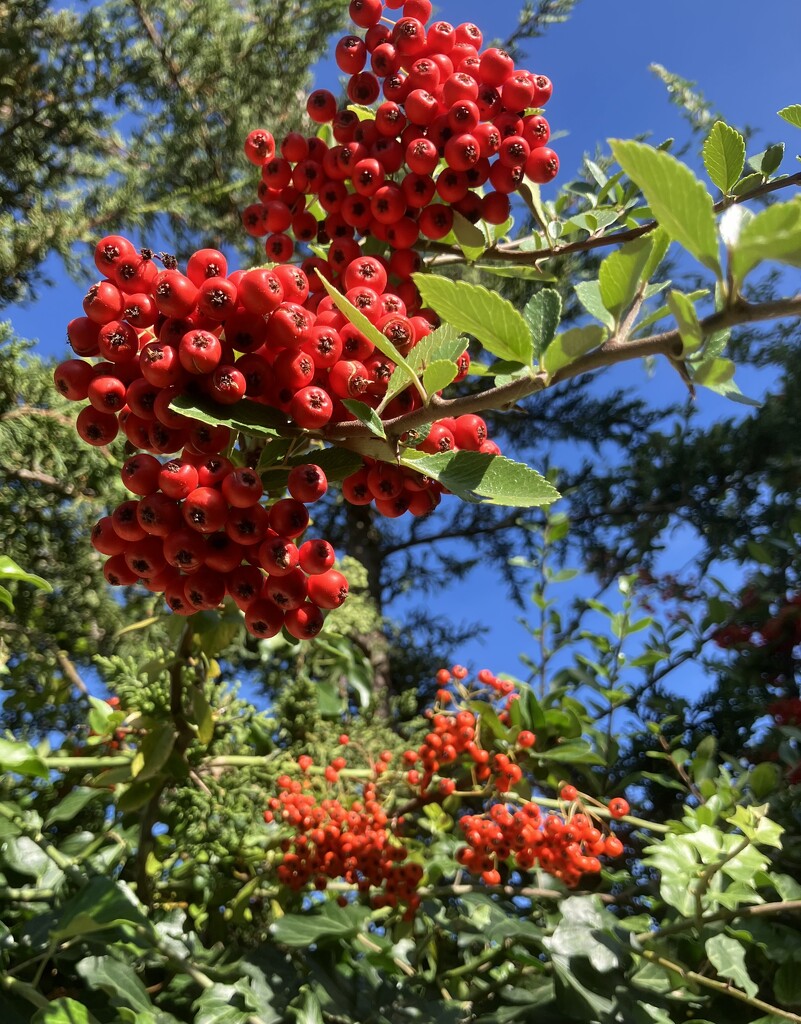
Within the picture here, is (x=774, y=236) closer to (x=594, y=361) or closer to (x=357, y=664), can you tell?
(x=594, y=361)

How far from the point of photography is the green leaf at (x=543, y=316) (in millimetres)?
841

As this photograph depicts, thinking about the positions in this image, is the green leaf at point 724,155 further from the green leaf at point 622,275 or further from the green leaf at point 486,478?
the green leaf at point 486,478

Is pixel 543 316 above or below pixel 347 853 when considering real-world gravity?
above

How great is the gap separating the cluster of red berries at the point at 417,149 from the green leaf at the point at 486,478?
1.85 feet

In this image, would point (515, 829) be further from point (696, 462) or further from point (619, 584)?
point (696, 462)

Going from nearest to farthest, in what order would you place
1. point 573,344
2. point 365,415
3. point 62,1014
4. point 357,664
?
1. point 573,344
2. point 365,415
3. point 62,1014
4. point 357,664

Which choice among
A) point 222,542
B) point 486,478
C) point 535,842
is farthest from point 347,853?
point 486,478

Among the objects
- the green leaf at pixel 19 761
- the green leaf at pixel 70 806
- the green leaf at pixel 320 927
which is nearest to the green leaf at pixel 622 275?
the green leaf at pixel 19 761

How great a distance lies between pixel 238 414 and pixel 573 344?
1.19 ft

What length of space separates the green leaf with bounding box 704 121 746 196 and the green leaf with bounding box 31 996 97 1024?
4.68ft

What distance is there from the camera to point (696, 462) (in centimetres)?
389

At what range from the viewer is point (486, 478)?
0.83 m

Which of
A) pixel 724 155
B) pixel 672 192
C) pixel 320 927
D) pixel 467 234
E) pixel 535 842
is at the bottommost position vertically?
pixel 320 927

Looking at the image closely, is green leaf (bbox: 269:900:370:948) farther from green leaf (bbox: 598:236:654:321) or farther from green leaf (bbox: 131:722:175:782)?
green leaf (bbox: 598:236:654:321)
